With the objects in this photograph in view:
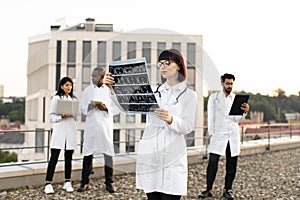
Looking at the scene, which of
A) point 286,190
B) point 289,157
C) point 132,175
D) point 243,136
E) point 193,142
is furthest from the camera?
point 243,136

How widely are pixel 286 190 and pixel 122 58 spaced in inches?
199

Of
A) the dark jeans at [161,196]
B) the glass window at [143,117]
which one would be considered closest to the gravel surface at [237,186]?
the dark jeans at [161,196]

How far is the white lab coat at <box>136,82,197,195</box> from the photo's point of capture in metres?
2.28

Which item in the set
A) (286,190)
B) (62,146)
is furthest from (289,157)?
(62,146)

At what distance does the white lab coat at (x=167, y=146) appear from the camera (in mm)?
2277

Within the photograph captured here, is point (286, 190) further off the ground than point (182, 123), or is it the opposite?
point (182, 123)

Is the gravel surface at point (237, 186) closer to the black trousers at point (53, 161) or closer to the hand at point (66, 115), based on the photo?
the black trousers at point (53, 161)

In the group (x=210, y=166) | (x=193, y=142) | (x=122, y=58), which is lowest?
(x=210, y=166)

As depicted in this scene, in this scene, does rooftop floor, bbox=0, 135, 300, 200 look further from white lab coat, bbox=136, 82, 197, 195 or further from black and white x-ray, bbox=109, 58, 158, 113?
black and white x-ray, bbox=109, 58, 158, 113

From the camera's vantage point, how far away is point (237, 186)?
6504 mm

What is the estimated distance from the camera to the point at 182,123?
2297 mm

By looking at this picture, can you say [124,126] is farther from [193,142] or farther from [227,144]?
[227,144]

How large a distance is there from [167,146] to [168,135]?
6 cm

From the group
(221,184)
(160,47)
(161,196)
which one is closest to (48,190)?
(221,184)
